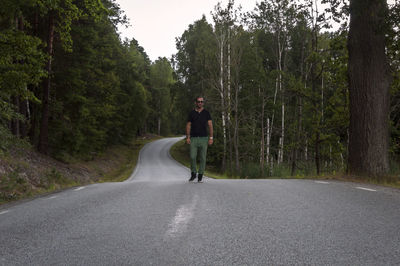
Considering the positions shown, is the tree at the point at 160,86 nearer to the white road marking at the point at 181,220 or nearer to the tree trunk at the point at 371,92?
the tree trunk at the point at 371,92

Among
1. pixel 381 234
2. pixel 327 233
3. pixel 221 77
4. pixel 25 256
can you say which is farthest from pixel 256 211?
pixel 221 77

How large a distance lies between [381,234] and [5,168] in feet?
43.4

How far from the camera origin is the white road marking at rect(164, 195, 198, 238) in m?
3.68

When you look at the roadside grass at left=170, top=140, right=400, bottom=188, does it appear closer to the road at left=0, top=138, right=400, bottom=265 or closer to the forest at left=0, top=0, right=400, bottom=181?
the forest at left=0, top=0, right=400, bottom=181

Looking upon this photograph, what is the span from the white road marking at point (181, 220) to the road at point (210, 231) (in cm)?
1

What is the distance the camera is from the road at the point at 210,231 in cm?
287

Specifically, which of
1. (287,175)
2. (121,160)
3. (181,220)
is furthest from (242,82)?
(181,220)

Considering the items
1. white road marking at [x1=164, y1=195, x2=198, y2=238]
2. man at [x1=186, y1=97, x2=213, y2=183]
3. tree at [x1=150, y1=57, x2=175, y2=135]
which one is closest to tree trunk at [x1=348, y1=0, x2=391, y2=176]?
man at [x1=186, y1=97, x2=213, y2=183]

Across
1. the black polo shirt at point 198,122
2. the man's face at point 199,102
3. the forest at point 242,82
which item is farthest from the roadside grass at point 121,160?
the man's face at point 199,102

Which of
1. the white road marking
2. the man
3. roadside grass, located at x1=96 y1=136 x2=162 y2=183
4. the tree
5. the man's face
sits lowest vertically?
roadside grass, located at x1=96 y1=136 x2=162 y2=183

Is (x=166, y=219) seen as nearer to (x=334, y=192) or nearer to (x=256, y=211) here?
(x=256, y=211)

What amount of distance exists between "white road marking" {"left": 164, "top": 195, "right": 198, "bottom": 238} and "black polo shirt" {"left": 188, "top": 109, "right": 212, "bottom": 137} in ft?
11.9

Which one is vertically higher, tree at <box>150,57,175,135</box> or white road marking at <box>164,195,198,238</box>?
tree at <box>150,57,175,135</box>

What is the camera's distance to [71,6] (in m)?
11.5
